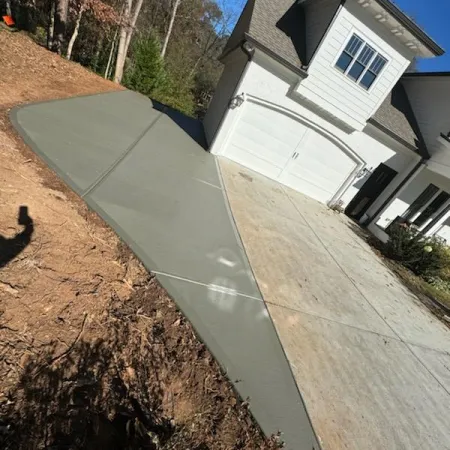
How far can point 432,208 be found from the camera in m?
11.0

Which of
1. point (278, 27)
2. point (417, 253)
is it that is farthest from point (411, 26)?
point (417, 253)

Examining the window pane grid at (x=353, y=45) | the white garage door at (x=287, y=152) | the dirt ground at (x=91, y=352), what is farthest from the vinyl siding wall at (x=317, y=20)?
the dirt ground at (x=91, y=352)

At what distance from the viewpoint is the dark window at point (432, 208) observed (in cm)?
1073

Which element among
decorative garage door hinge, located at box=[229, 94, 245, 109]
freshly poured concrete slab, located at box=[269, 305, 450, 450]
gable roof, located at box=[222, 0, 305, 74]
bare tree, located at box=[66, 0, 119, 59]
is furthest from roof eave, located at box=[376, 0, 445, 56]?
bare tree, located at box=[66, 0, 119, 59]

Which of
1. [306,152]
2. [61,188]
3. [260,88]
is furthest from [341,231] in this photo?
[61,188]

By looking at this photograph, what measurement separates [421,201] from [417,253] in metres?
3.32

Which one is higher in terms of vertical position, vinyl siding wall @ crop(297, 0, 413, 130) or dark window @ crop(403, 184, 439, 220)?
vinyl siding wall @ crop(297, 0, 413, 130)

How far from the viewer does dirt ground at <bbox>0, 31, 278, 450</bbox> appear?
1907mm

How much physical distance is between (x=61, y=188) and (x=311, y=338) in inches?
172

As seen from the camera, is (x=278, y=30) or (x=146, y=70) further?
(x=146, y=70)

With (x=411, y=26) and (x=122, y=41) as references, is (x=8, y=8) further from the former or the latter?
(x=411, y=26)

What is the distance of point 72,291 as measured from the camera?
2.67 metres

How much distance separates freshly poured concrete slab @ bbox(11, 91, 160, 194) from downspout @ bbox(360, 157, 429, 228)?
926cm

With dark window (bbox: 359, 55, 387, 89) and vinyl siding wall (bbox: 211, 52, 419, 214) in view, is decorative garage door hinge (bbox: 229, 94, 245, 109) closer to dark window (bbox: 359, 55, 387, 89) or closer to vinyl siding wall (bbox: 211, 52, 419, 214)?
vinyl siding wall (bbox: 211, 52, 419, 214)
